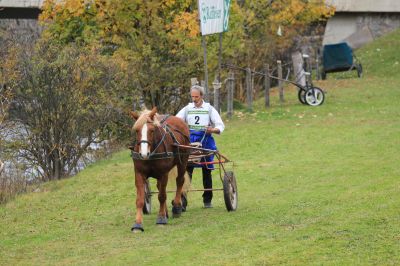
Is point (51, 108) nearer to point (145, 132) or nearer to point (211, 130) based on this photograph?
point (211, 130)

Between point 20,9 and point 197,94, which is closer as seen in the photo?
point 197,94

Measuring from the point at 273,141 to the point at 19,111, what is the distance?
19.7ft

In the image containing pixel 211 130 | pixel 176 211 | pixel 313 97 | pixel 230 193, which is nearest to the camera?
pixel 176 211

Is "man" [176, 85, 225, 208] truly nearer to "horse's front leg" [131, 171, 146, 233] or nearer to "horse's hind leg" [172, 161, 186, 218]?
"horse's hind leg" [172, 161, 186, 218]

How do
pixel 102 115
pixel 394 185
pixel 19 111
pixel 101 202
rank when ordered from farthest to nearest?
pixel 102 115, pixel 19 111, pixel 101 202, pixel 394 185

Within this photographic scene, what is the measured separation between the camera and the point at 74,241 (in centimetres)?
1180

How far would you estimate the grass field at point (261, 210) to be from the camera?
33.1ft

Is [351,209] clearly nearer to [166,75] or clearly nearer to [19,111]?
[19,111]

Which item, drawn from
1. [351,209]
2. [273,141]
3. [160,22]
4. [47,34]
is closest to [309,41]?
[160,22]

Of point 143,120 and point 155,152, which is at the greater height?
point 143,120

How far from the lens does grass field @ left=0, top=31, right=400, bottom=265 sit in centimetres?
1009

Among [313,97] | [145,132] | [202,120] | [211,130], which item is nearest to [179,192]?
[211,130]

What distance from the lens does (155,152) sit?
12.0 meters

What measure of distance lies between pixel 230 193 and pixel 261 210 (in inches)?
20.3
